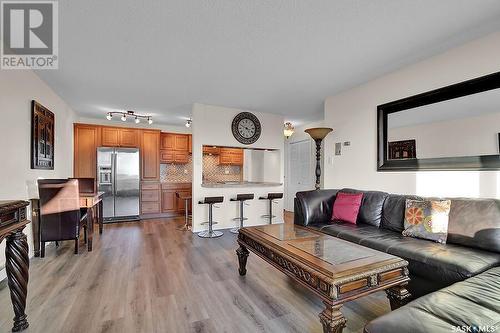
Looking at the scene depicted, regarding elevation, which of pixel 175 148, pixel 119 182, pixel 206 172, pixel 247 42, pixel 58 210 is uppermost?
pixel 247 42

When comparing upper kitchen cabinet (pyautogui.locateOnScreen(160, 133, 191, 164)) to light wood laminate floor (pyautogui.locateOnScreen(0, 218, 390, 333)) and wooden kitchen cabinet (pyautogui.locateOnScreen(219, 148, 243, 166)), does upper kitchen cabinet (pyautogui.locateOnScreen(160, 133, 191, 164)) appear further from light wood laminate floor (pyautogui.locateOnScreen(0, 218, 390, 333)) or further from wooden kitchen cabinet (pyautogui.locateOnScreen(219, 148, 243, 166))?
light wood laminate floor (pyautogui.locateOnScreen(0, 218, 390, 333))

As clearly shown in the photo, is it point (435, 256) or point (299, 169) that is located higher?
point (299, 169)

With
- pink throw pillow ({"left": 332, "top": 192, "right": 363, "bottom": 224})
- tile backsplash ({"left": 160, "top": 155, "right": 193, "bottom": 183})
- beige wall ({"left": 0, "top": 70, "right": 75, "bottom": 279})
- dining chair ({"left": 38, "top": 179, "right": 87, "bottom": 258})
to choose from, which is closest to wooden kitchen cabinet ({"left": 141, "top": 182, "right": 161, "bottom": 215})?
tile backsplash ({"left": 160, "top": 155, "right": 193, "bottom": 183})

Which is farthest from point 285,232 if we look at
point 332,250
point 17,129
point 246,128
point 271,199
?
point 17,129

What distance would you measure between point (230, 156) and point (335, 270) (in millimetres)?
5495

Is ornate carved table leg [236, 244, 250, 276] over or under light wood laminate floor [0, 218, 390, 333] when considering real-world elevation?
over

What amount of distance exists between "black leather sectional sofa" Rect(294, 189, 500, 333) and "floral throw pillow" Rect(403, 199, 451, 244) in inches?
2.2

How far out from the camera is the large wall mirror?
229 cm

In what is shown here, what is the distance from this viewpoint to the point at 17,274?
5.39 feet

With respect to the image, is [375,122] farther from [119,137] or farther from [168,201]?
[119,137]

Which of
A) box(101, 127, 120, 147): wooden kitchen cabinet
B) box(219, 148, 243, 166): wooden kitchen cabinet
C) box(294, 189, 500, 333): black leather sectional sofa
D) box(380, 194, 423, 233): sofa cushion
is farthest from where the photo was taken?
box(219, 148, 243, 166): wooden kitchen cabinet

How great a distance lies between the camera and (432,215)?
2262 millimetres

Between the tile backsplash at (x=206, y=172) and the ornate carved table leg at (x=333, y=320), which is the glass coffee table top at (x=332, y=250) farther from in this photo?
the tile backsplash at (x=206, y=172)

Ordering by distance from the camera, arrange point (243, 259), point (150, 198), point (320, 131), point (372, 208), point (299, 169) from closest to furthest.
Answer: point (243, 259), point (372, 208), point (320, 131), point (150, 198), point (299, 169)
